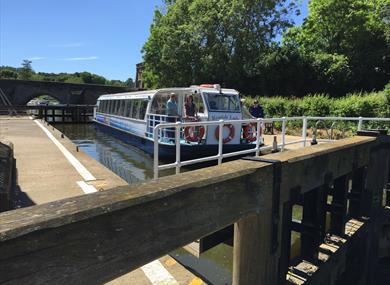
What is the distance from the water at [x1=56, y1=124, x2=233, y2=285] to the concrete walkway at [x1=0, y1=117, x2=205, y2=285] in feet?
4.80

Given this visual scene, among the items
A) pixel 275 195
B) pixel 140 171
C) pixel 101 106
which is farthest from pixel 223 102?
pixel 101 106

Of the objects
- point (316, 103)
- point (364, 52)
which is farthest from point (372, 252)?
point (364, 52)

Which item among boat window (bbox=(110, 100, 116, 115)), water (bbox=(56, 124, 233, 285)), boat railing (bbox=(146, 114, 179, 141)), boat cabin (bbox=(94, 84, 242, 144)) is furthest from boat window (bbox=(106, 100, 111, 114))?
boat railing (bbox=(146, 114, 179, 141))

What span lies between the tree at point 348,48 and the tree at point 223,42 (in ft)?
11.8

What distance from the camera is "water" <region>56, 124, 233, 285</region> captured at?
18.2ft

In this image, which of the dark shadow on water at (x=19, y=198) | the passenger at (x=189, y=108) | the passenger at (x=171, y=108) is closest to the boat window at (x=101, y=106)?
the passenger at (x=171, y=108)

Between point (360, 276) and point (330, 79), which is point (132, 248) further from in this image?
point (330, 79)

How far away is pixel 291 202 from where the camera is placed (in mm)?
3465

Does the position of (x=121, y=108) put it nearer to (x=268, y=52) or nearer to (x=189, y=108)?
(x=189, y=108)

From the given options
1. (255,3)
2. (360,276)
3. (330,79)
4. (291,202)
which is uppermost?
(255,3)

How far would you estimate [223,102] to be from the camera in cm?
1370

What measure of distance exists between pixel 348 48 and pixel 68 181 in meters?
32.9

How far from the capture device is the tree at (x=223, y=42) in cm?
3322

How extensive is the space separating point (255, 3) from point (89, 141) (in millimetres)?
19873
